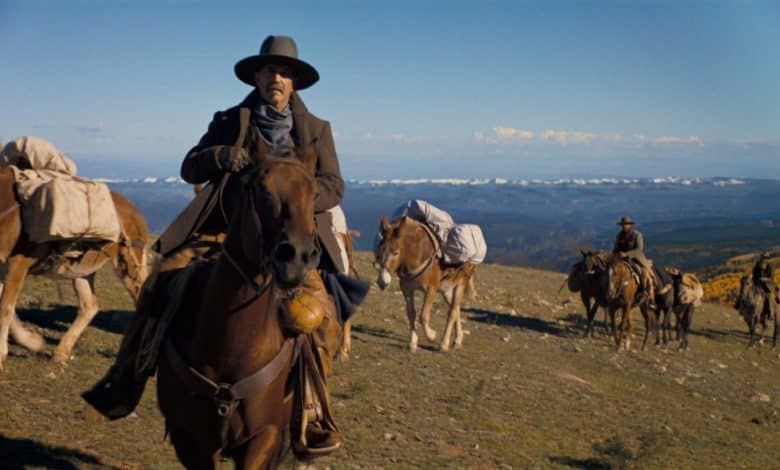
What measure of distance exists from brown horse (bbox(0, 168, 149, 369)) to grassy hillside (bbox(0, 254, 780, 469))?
280mm

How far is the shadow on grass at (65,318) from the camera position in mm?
10195

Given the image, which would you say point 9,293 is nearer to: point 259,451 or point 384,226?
point 259,451

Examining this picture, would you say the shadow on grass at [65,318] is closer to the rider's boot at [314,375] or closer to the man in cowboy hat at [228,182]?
the man in cowboy hat at [228,182]

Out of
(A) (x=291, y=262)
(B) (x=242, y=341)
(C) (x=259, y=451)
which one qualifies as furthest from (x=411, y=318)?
(A) (x=291, y=262)

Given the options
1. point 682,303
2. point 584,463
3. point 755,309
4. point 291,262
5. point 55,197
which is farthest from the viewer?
point 755,309

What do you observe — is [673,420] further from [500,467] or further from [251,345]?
[251,345]

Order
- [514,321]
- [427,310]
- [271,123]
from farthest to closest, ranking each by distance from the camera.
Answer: [514,321] → [427,310] → [271,123]

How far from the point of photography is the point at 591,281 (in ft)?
63.9

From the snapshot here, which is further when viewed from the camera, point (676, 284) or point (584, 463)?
point (676, 284)

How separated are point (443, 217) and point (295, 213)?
11.6 m

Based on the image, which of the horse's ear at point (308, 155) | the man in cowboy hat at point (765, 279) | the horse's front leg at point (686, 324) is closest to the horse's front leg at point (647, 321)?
the horse's front leg at point (686, 324)

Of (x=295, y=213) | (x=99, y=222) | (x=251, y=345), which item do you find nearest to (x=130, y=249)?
(x=99, y=222)

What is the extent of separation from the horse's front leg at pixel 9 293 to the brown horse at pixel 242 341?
15.9ft

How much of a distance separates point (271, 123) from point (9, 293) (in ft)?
17.5
